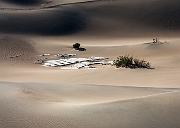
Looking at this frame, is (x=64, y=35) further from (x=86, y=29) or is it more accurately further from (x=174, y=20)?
(x=174, y=20)

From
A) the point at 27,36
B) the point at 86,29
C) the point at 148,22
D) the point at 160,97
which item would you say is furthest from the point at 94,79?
the point at 148,22

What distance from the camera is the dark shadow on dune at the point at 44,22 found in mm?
23406

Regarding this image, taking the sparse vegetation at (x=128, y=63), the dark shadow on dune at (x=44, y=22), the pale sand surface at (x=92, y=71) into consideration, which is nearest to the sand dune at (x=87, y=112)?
the pale sand surface at (x=92, y=71)

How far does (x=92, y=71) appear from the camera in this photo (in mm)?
12258

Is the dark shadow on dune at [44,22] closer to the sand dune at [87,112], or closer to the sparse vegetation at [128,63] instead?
the sparse vegetation at [128,63]

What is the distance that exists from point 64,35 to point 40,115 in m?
18.9

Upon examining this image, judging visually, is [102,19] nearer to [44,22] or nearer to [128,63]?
[44,22]

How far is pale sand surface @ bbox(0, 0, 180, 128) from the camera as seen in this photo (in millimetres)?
4832

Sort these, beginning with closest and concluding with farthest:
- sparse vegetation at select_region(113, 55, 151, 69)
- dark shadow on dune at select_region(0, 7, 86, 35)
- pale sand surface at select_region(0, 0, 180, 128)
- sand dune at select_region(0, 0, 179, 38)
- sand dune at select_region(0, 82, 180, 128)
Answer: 1. sand dune at select_region(0, 82, 180, 128)
2. pale sand surface at select_region(0, 0, 180, 128)
3. sparse vegetation at select_region(113, 55, 151, 69)
4. dark shadow on dune at select_region(0, 7, 86, 35)
5. sand dune at select_region(0, 0, 179, 38)

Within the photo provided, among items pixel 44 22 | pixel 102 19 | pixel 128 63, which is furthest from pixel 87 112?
pixel 102 19

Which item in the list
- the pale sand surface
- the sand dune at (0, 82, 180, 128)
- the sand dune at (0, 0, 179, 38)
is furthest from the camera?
the sand dune at (0, 0, 179, 38)

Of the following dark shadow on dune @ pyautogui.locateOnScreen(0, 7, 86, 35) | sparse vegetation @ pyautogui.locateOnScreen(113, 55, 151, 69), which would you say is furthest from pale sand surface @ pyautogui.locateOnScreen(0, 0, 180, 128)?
sparse vegetation @ pyautogui.locateOnScreen(113, 55, 151, 69)

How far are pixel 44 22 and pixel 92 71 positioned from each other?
45.8 feet

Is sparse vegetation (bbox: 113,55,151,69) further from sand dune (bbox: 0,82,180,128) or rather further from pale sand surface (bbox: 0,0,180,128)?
sand dune (bbox: 0,82,180,128)
